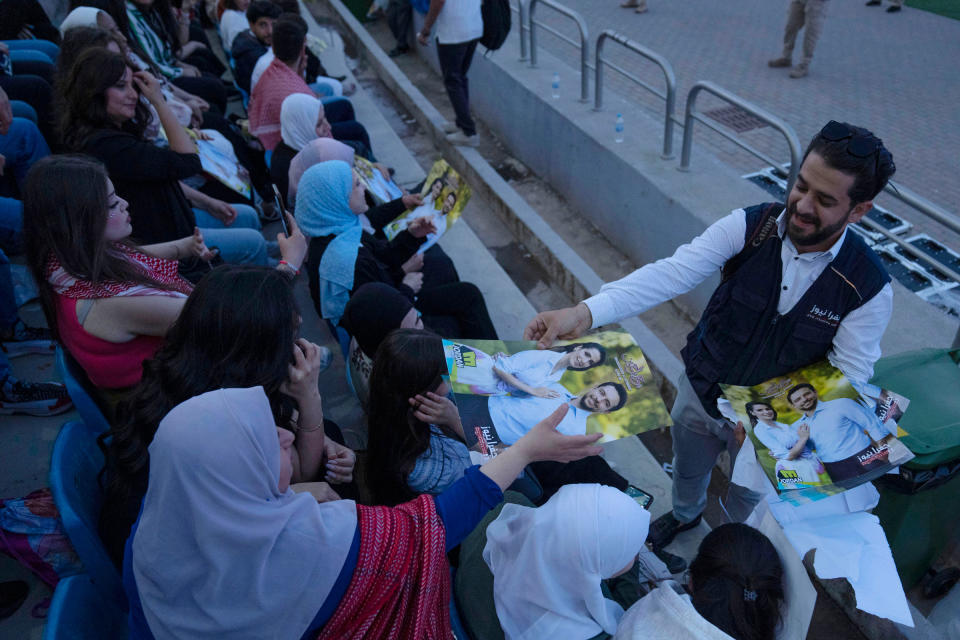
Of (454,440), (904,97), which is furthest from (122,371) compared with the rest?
(904,97)

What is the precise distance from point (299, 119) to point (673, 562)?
333cm

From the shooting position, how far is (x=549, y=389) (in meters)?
2.03

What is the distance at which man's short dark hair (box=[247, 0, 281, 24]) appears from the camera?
5.54 m

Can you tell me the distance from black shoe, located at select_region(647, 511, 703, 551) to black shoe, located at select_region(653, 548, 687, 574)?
7 centimetres

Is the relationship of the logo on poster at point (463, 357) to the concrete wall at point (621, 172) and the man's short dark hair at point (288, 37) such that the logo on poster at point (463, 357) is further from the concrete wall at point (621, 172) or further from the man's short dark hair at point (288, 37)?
the man's short dark hair at point (288, 37)

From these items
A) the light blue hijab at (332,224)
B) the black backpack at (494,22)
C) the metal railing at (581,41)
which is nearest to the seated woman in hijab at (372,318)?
the light blue hijab at (332,224)

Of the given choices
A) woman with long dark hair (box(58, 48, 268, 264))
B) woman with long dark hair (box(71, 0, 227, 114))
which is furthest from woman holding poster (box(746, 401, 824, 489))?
woman with long dark hair (box(71, 0, 227, 114))

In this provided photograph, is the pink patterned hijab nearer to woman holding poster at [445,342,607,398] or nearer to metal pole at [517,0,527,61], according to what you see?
woman holding poster at [445,342,607,398]

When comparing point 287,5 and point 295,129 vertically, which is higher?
point 287,5

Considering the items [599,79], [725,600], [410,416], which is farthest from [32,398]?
[599,79]

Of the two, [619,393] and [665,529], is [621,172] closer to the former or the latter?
[665,529]

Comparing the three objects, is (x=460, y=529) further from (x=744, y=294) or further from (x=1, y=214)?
(x=1, y=214)

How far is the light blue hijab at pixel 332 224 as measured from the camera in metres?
3.18

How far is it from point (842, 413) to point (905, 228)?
394 cm
